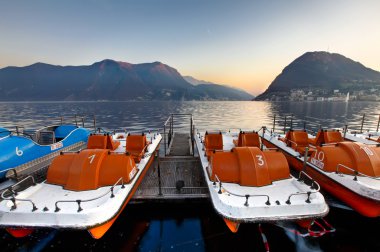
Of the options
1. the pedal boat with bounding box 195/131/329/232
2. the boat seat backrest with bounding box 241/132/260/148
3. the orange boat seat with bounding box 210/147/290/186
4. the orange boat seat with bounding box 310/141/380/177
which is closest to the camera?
the pedal boat with bounding box 195/131/329/232

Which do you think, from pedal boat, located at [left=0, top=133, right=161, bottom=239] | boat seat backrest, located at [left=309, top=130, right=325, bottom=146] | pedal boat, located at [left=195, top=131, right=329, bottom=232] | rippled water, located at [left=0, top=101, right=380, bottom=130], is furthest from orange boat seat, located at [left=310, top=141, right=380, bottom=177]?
rippled water, located at [left=0, top=101, right=380, bottom=130]

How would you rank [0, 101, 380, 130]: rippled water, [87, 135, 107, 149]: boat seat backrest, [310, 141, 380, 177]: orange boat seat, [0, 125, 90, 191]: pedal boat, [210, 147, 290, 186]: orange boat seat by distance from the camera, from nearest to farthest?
[210, 147, 290, 186]: orange boat seat → [310, 141, 380, 177]: orange boat seat → [0, 125, 90, 191]: pedal boat → [87, 135, 107, 149]: boat seat backrest → [0, 101, 380, 130]: rippled water

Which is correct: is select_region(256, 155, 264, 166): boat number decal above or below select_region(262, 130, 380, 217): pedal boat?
above

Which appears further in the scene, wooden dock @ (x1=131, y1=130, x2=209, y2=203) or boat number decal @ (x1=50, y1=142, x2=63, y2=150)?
boat number decal @ (x1=50, y1=142, x2=63, y2=150)

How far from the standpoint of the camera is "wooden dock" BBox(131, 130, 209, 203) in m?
7.30

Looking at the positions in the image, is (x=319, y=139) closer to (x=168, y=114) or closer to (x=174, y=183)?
(x=174, y=183)

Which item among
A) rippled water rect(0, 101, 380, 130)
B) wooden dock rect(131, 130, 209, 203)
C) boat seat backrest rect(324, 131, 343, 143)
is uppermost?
boat seat backrest rect(324, 131, 343, 143)

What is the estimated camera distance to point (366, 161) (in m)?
6.70

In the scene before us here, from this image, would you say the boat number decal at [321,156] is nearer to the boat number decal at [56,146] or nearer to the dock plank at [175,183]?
the dock plank at [175,183]

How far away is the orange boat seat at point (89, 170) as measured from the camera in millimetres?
5805

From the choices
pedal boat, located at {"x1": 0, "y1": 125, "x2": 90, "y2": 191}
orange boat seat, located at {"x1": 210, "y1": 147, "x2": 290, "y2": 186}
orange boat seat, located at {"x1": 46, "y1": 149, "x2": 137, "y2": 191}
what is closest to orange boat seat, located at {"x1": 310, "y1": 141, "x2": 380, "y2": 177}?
orange boat seat, located at {"x1": 210, "y1": 147, "x2": 290, "y2": 186}

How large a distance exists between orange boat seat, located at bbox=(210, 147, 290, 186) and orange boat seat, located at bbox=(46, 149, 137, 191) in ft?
9.95

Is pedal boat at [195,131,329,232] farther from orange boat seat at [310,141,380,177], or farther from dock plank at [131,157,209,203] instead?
orange boat seat at [310,141,380,177]

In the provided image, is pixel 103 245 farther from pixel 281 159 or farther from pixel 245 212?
pixel 281 159
